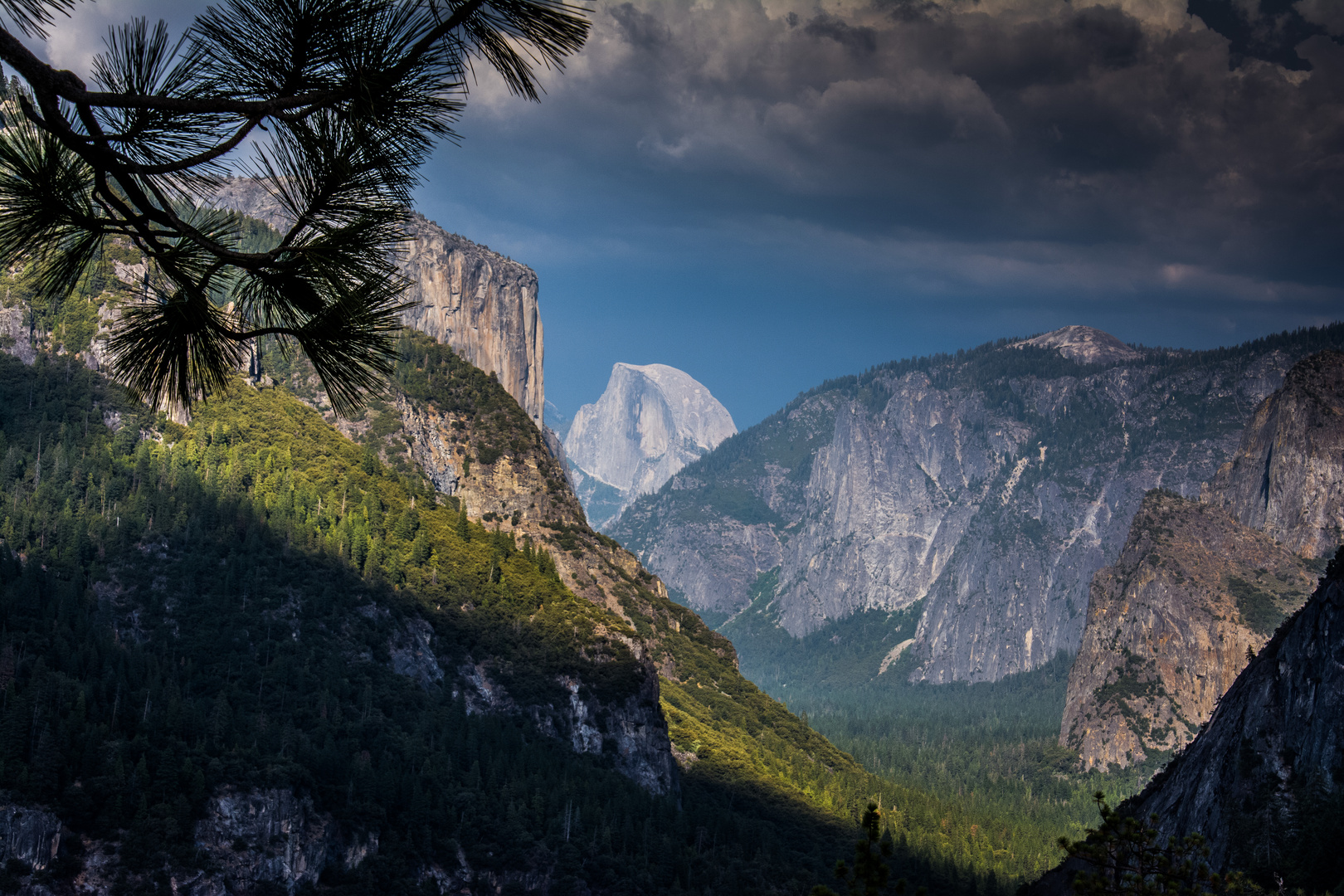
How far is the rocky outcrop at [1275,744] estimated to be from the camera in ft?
271

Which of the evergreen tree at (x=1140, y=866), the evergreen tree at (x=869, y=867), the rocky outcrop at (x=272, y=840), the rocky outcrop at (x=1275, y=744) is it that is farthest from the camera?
the rocky outcrop at (x=272, y=840)

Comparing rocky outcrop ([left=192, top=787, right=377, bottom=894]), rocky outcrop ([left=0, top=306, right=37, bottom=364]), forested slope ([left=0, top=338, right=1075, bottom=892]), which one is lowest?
rocky outcrop ([left=192, top=787, right=377, bottom=894])

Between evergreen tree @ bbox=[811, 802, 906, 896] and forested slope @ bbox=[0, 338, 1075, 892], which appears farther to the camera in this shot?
forested slope @ bbox=[0, 338, 1075, 892]

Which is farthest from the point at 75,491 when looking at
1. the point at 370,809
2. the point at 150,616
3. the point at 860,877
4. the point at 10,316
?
the point at 860,877

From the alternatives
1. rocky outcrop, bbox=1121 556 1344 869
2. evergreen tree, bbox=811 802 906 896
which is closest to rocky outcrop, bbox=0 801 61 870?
evergreen tree, bbox=811 802 906 896

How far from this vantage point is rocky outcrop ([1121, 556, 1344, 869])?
82.6 meters

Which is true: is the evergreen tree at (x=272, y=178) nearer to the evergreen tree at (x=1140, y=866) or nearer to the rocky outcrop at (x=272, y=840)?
the evergreen tree at (x=1140, y=866)

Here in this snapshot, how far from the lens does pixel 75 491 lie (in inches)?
5714

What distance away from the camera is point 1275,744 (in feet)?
294

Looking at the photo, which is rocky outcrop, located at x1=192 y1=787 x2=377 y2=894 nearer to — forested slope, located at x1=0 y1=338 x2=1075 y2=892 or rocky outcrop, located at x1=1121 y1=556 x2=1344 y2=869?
forested slope, located at x1=0 y1=338 x2=1075 y2=892

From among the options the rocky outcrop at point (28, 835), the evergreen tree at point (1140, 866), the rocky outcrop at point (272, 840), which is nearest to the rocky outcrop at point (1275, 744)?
the evergreen tree at point (1140, 866)

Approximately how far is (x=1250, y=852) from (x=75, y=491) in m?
142

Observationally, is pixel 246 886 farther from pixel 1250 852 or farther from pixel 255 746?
pixel 1250 852

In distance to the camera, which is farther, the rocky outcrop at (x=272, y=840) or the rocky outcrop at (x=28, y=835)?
Answer: the rocky outcrop at (x=272, y=840)
